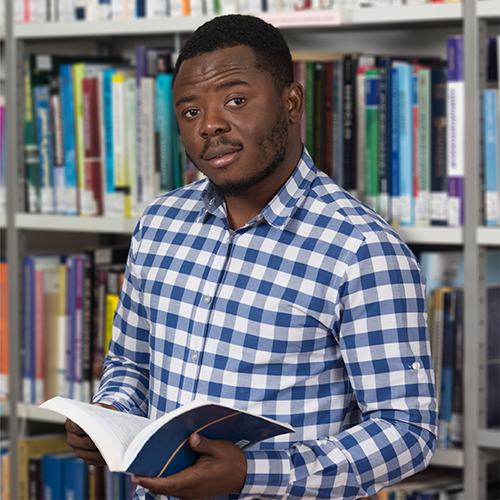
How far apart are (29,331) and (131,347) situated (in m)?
0.73

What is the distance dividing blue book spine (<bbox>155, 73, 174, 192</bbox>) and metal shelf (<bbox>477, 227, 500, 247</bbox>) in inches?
26.1

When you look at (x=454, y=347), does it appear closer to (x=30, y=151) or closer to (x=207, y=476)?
(x=207, y=476)

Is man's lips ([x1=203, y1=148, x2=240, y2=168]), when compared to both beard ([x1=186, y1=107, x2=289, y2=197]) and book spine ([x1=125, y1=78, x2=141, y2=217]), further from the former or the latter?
book spine ([x1=125, y1=78, x2=141, y2=217])

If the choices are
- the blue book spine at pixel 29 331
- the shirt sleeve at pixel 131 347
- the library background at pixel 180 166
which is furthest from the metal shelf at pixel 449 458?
the blue book spine at pixel 29 331

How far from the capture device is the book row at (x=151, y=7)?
4.76 feet

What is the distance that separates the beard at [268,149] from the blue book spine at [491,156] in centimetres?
57

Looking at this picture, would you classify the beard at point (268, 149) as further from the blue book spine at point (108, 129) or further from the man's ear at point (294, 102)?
the blue book spine at point (108, 129)

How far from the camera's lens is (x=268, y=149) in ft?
3.01

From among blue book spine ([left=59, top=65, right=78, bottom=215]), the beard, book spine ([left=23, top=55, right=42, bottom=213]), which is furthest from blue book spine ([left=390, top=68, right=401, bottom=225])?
book spine ([left=23, top=55, right=42, bottom=213])

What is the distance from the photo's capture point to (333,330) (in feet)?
2.94

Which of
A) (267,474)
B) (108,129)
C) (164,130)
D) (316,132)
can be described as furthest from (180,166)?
(267,474)

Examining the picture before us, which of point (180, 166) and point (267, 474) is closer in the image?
point (267, 474)

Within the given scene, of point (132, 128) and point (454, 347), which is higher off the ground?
point (132, 128)

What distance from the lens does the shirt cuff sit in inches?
31.9
